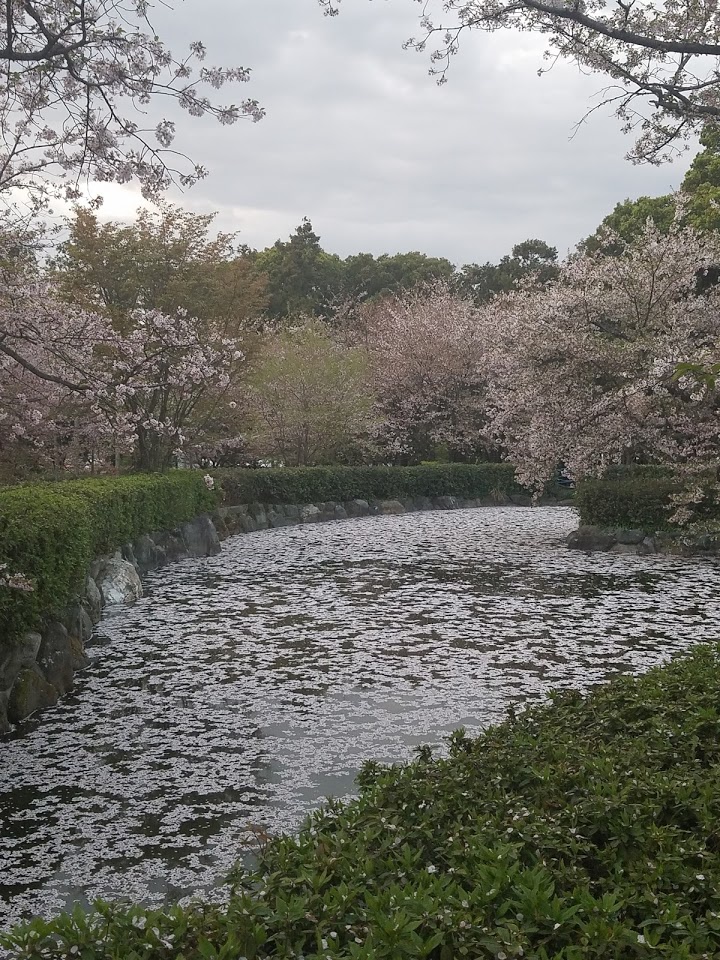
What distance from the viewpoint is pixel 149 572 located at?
12.3m

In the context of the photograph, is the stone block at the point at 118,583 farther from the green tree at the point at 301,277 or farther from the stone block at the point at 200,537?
the green tree at the point at 301,277

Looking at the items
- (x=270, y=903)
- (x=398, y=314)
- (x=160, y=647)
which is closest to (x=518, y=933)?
(x=270, y=903)

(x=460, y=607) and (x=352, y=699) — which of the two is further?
(x=460, y=607)

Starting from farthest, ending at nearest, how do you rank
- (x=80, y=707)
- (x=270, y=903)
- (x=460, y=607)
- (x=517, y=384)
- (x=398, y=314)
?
(x=398, y=314)
(x=517, y=384)
(x=460, y=607)
(x=80, y=707)
(x=270, y=903)

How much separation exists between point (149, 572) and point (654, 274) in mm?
10044

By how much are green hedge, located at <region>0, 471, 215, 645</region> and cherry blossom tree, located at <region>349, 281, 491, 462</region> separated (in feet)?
47.2

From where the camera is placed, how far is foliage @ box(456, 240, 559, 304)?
43906 millimetres

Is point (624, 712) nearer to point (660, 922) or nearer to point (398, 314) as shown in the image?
point (660, 922)

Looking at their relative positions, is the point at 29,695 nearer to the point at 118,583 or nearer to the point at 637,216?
the point at 118,583

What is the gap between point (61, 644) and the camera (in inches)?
265

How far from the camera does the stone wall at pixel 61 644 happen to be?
5781 millimetres

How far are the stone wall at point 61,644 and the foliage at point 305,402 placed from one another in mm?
9763

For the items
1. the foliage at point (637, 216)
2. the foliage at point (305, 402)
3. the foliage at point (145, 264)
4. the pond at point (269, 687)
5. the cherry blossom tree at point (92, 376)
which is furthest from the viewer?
the foliage at point (637, 216)

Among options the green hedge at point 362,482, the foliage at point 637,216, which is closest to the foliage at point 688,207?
the foliage at point 637,216
